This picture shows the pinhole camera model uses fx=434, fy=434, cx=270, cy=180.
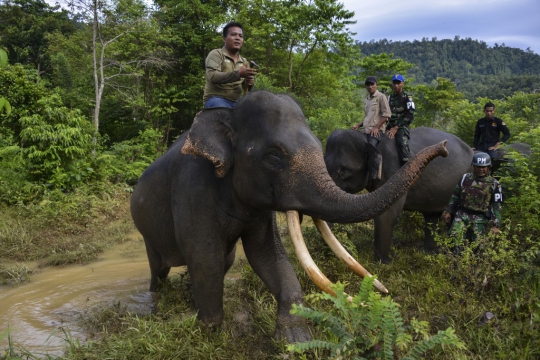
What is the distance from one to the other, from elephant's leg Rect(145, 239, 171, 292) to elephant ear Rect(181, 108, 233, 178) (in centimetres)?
193

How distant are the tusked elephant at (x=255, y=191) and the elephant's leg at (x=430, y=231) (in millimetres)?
3407

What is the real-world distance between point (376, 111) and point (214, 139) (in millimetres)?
3679

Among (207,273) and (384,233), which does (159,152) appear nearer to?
(384,233)

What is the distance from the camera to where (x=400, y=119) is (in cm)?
635

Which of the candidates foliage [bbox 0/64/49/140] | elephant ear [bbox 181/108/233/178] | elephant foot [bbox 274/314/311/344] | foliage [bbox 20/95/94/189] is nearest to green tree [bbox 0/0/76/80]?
foliage [bbox 0/64/49/140]

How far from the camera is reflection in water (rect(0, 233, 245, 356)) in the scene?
14.6 feet

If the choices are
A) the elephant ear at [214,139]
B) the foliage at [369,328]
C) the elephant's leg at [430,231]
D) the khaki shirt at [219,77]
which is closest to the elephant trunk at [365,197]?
the foliage at [369,328]

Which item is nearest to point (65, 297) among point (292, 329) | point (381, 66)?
point (292, 329)

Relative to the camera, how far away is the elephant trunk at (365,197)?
2.75m

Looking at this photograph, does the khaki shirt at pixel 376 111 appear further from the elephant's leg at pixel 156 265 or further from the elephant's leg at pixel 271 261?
the elephant's leg at pixel 156 265

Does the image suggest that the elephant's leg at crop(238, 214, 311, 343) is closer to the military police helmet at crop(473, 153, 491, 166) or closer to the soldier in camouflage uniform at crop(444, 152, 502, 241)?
the soldier in camouflage uniform at crop(444, 152, 502, 241)

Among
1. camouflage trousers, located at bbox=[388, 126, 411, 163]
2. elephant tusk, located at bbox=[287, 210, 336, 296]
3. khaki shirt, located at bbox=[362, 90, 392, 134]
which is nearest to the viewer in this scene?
elephant tusk, located at bbox=[287, 210, 336, 296]

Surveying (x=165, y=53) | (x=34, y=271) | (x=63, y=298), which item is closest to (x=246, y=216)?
(x=63, y=298)

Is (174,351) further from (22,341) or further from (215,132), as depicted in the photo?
(22,341)
